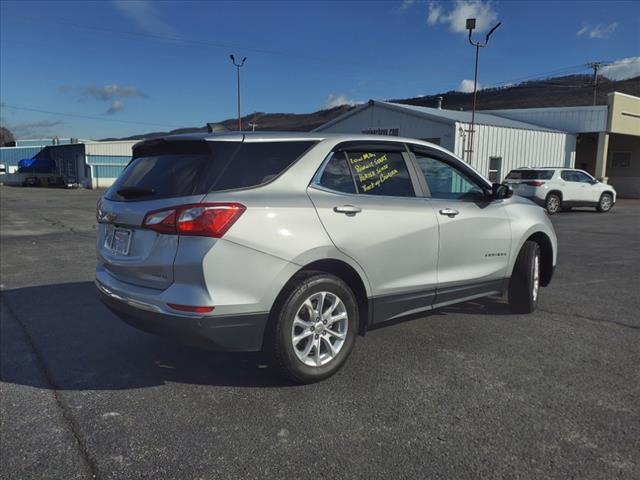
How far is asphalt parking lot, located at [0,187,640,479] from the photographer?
101 inches

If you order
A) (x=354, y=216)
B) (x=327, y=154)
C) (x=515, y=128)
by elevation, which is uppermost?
(x=515, y=128)

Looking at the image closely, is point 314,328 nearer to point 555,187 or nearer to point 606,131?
point 555,187

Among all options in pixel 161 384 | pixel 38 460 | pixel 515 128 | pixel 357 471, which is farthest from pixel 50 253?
pixel 515 128

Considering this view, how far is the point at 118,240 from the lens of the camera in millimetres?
3443

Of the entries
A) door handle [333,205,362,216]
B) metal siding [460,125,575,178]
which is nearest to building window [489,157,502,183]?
metal siding [460,125,575,178]

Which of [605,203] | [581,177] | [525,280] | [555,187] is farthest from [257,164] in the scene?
[605,203]

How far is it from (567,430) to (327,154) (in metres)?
2.27

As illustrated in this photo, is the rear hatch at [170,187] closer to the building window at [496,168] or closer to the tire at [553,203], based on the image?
the tire at [553,203]

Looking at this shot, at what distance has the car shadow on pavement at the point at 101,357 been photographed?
3.59 meters

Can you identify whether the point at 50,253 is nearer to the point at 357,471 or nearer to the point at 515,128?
the point at 357,471

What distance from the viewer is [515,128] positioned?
2461 centimetres

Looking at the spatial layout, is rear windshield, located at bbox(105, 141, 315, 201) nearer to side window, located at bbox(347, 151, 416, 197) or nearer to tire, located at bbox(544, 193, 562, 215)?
side window, located at bbox(347, 151, 416, 197)

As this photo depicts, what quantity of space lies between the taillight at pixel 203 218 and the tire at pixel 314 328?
2.10 feet

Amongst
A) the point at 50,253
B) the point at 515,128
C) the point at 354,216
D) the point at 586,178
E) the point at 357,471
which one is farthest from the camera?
the point at 515,128
